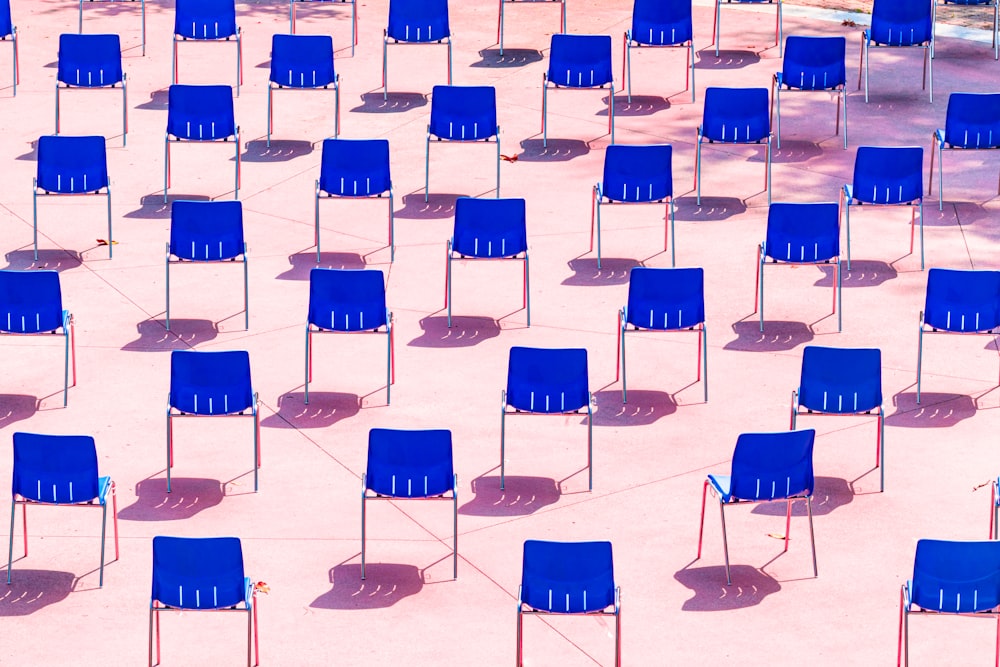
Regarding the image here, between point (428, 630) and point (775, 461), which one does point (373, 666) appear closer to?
point (428, 630)

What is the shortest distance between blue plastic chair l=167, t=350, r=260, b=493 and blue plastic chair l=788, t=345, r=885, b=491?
3.83 meters

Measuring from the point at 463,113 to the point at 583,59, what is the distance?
1.88 m

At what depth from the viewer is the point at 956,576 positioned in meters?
11.0

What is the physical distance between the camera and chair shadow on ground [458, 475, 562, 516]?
13.2 meters

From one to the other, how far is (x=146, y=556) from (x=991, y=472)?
5866 mm

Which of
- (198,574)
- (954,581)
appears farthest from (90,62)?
(954,581)

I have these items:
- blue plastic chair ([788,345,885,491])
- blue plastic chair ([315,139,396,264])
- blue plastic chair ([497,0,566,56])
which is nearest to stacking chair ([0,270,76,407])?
blue plastic chair ([315,139,396,264])

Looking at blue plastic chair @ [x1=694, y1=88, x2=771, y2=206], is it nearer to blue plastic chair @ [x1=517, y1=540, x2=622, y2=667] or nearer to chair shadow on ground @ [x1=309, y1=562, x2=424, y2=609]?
chair shadow on ground @ [x1=309, y1=562, x2=424, y2=609]

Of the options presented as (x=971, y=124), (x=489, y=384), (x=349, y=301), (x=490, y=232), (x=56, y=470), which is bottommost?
(x=489, y=384)

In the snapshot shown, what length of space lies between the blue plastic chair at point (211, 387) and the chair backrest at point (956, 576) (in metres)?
4.71

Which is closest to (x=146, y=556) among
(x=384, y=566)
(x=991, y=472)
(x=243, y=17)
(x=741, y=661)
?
(x=384, y=566)

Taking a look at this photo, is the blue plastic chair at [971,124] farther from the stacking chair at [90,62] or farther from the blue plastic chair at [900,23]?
the stacking chair at [90,62]

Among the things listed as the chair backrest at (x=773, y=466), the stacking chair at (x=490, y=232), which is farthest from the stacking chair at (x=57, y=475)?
the stacking chair at (x=490, y=232)

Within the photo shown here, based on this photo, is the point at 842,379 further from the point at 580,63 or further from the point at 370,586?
the point at 580,63
